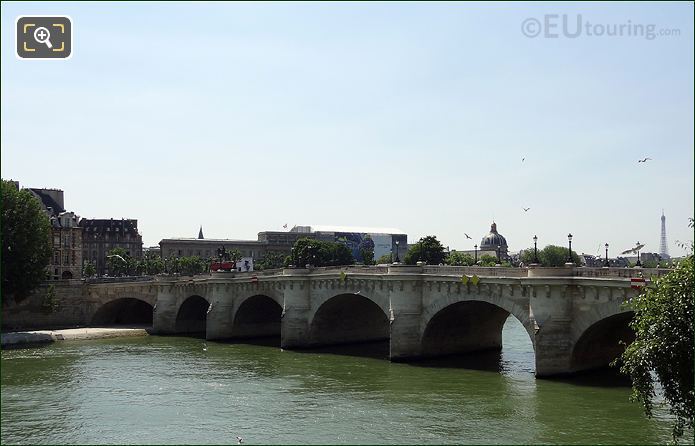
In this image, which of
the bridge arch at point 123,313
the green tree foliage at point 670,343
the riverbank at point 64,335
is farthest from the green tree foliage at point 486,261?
the green tree foliage at point 670,343

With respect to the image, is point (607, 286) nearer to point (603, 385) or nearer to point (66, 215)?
point (603, 385)

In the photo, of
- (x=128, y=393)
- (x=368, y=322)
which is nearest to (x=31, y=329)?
(x=368, y=322)

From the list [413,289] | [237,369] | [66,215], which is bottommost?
[237,369]

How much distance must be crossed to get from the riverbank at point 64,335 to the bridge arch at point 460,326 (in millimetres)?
41573

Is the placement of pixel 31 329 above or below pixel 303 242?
below

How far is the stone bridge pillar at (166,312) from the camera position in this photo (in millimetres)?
91062

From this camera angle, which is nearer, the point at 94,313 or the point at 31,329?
the point at 31,329

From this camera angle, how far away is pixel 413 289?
60.4m

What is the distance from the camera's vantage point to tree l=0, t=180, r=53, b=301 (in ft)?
272

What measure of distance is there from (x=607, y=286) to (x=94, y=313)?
240ft

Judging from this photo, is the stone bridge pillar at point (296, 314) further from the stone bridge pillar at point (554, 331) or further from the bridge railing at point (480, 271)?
the stone bridge pillar at point (554, 331)

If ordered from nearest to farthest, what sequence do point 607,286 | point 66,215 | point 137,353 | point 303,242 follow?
point 607,286 < point 137,353 < point 66,215 < point 303,242

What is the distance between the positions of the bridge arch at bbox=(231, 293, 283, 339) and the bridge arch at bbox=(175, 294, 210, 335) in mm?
7923

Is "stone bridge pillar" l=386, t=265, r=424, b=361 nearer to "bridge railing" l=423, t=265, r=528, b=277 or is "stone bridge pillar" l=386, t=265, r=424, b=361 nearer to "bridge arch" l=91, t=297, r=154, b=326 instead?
A: "bridge railing" l=423, t=265, r=528, b=277
